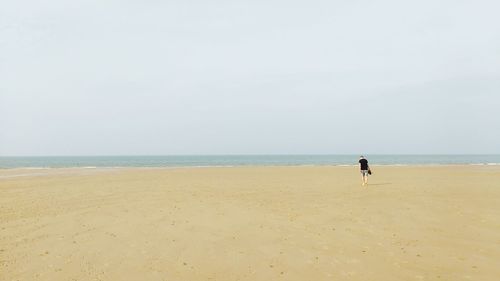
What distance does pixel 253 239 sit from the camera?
11.3 metres

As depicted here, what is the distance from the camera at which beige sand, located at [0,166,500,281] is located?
858 cm

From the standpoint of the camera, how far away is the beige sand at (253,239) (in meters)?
8.58

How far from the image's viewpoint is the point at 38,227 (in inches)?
519

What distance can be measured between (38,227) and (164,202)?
6483 mm

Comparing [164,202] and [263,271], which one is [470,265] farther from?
[164,202]

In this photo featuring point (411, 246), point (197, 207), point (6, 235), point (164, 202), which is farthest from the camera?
point (164, 202)

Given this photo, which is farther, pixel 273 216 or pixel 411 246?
pixel 273 216

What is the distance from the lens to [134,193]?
23.0m

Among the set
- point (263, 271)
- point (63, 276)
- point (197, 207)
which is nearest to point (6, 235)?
point (63, 276)

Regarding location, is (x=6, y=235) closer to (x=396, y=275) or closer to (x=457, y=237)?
(x=396, y=275)

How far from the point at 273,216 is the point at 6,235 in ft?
29.0

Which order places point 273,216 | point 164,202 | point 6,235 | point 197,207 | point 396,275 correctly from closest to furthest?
1. point 396,275
2. point 6,235
3. point 273,216
4. point 197,207
5. point 164,202

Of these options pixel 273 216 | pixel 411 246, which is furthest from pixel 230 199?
pixel 411 246

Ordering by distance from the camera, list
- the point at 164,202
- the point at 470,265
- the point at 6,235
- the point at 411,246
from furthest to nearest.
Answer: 1. the point at 164,202
2. the point at 6,235
3. the point at 411,246
4. the point at 470,265
